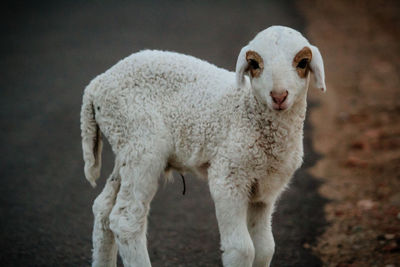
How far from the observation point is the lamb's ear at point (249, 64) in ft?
12.4

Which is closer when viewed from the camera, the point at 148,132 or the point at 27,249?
the point at 148,132

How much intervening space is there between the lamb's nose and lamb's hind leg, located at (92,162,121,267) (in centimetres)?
163

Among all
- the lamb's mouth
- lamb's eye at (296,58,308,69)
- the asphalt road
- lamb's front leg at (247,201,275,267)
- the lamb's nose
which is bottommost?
the asphalt road

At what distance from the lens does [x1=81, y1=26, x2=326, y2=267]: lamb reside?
12.5 feet

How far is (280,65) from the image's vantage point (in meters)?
3.67

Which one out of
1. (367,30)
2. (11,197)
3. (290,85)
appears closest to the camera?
(290,85)

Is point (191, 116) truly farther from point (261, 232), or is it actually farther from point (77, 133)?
point (77, 133)

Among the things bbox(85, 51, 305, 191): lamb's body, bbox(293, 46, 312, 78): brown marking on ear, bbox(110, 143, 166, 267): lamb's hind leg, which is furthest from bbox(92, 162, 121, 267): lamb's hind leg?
bbox(293, 46, 312, 78): brown marking on ear

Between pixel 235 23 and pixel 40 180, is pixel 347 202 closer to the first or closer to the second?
pixel 40 180

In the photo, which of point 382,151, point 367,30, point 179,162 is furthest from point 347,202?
point 367,30

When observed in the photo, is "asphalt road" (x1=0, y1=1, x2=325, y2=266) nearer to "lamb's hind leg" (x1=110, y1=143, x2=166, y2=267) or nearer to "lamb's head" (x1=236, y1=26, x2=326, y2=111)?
"lamb's hind leg" (x1=110, y1=143, x2=166, y2=267)

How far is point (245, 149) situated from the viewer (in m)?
4.02

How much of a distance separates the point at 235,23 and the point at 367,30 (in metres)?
4.00

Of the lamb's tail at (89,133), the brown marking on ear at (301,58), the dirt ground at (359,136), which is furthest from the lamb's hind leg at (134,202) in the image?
the dirt ground at (359,136)
